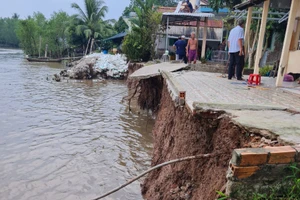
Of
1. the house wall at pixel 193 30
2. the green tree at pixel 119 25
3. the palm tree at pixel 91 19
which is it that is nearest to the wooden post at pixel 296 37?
the house wall at pixel 193 30

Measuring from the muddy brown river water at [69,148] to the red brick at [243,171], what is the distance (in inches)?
130

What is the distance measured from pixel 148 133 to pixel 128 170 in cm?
253

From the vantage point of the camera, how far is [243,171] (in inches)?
75.5

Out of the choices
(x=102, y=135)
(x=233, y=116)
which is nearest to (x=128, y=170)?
(x=102, y=135)

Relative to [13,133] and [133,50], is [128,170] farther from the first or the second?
[133,50]

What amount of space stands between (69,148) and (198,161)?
4.97 metres

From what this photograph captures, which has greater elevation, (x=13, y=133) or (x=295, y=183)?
(x=295, y=183)

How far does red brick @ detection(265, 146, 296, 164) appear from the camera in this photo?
1.94m

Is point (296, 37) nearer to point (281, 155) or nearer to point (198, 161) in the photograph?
point (198, 161)

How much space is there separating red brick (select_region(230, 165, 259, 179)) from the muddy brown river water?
329 cm

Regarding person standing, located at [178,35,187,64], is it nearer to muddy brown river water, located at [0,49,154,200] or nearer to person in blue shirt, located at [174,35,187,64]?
person in blue shirt, located at [174,35,187,64]

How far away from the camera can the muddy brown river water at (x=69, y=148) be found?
5301 millimetres

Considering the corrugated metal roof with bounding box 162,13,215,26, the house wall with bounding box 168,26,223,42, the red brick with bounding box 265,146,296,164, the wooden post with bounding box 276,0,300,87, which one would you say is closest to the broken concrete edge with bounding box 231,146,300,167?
the red brick with bounding box 265,146,296,164

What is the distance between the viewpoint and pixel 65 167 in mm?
6133
